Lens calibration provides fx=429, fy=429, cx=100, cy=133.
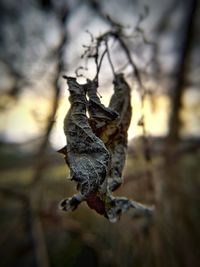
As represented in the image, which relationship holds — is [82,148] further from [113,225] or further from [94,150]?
[113,225]

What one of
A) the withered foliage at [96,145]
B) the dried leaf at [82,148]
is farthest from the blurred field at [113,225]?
the dried leaf at [82,148]

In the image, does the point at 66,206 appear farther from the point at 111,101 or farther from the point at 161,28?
the point at 161,28

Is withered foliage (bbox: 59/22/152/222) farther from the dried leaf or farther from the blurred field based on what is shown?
the blurred field

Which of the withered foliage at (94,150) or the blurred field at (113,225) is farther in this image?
the blurred field at (113,225)

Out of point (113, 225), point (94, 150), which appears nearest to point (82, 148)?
point (94, 150)

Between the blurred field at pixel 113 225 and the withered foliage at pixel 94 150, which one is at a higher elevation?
the blurred field at pixel 113 225

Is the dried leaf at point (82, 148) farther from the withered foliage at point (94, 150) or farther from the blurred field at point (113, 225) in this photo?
the blurred field at point (113, 225)

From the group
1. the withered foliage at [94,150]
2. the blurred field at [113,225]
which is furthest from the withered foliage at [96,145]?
the blurred field at [113,225]
